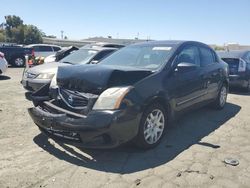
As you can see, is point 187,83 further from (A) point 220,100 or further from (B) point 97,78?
(A) point 220,100

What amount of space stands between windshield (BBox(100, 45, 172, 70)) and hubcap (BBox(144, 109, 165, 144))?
0.80 metres

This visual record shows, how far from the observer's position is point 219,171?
Result: 3.79m

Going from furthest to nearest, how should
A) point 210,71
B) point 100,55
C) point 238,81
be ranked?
point 238,81 → point 100,55 → point 210,71

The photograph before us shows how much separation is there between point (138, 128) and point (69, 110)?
1017mm

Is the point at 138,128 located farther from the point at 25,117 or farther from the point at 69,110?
the point at 25,117

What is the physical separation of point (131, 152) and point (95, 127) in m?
0.90

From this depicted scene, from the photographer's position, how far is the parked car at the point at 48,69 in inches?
302

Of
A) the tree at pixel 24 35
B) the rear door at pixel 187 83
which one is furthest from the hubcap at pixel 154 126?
the tree at pixel 24 35

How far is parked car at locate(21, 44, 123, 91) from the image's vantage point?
7.68 m

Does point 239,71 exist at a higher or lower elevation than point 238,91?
higher

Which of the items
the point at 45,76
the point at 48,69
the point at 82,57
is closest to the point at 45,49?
the point at 82,57

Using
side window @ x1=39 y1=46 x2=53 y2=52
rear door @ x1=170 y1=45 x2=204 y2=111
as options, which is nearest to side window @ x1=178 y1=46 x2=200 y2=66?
rear door @ x1=170 y1=45 x2=204 y2=111

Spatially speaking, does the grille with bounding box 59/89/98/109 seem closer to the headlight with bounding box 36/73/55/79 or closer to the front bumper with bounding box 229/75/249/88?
the headlight with bounding box 36/73/55/79

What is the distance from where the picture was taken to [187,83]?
5.25 m
